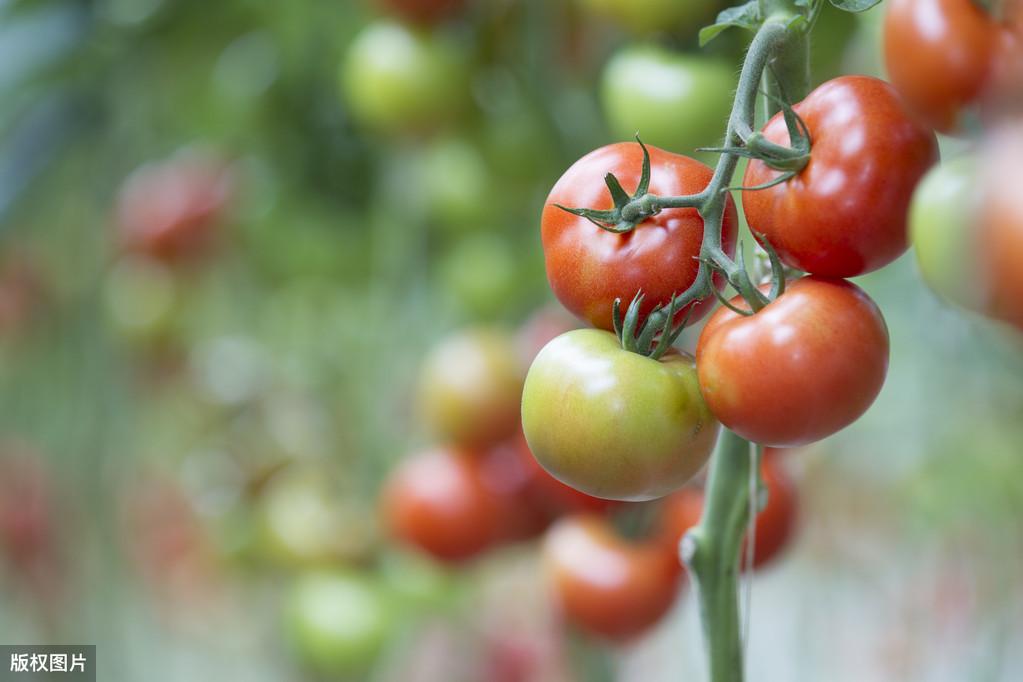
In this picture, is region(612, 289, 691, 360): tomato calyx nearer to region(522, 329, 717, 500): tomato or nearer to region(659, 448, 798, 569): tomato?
region(522, 329, 717, 500): tomato

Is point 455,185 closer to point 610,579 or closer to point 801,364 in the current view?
point 610,579

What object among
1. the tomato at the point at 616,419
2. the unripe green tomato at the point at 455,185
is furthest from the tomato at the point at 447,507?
the tomato at the point at 616,419

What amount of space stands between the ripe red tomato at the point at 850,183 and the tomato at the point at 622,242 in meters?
0.01

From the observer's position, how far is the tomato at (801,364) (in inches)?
6.2

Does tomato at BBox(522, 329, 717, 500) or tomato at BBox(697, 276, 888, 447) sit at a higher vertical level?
tomato at BBox(697, 276, 888, 447)

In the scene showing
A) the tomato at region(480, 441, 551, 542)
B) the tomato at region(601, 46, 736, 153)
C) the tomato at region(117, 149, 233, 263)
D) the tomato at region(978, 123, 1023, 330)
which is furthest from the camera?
the tomato at region(117, 149, 233, 263)

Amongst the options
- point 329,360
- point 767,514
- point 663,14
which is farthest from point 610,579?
point 329,360

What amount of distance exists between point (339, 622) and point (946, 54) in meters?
0.41

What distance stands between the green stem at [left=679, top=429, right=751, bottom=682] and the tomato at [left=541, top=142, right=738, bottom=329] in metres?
0.03

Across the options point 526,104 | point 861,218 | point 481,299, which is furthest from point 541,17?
point 861,218

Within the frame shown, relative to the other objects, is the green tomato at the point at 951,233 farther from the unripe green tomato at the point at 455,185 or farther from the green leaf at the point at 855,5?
the unripe green tomato at the point at 455,185

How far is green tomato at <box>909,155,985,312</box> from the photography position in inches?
5.1

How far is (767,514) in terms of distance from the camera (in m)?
0.29

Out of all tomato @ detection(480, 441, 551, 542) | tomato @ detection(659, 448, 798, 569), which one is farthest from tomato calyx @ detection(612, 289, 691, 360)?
tomato @ detection(480, 441, 551, 542)
